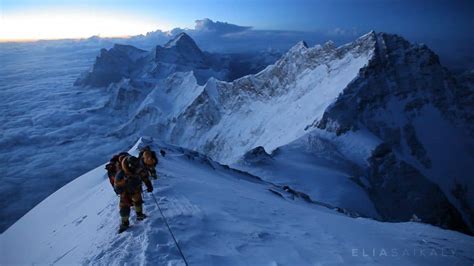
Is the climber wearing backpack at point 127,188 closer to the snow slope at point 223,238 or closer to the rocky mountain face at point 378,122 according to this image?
the snow slope at point 223,238

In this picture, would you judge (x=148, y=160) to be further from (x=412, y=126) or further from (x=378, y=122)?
(x=412, y=126)

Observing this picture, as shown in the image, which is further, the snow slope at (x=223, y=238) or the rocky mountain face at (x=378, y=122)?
the rocky mountain face at (x=378, y=122)

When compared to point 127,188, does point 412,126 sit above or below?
below

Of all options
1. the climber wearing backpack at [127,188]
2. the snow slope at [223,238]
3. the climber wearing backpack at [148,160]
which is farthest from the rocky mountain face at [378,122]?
the climber wearing backpack at [127,188]

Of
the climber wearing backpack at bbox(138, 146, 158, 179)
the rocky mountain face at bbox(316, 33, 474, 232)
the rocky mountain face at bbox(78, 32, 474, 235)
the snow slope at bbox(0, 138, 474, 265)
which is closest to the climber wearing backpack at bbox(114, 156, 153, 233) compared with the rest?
the snow slope at bbox(0, 138, 474, 265)

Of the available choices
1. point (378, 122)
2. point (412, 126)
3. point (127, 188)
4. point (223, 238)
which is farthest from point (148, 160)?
point (412, 126)

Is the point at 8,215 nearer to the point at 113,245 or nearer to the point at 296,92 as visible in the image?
the point at 296,92

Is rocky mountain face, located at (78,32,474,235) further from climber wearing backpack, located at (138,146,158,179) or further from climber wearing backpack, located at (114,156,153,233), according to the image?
climber wearing backpack, located at (114,156,153,233)
